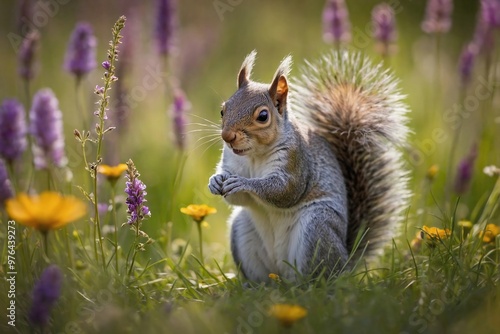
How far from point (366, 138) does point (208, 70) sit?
4.27 metres

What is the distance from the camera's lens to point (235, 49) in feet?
26.5

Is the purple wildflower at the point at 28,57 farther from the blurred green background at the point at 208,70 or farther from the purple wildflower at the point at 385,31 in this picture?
the purple wildflower at the point at 385,31

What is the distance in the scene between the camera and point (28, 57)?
3.43 m

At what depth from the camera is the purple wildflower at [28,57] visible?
3410 mm

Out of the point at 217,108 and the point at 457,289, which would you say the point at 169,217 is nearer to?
the point at 457,289

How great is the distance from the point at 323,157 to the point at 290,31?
532cm

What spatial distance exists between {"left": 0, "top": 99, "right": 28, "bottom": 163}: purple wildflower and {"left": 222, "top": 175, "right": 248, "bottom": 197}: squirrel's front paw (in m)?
0.90

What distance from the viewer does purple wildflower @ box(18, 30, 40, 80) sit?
341cm

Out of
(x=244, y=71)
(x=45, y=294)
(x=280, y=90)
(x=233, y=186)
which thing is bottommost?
(x=45, y=294)

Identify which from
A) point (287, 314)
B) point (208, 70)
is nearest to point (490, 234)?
Answer: point (287, 314)

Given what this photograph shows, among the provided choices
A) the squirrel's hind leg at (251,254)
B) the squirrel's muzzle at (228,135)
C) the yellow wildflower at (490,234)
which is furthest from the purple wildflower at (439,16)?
the squirrel's muzzle at (228,135)

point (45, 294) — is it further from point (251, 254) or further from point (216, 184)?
point (251, 254)

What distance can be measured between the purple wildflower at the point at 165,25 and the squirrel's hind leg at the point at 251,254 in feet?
4.49

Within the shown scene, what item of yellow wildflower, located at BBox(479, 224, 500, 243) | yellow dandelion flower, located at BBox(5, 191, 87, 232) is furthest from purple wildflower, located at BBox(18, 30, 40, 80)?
yellow wildflower, located at BBox(479, 224, 500, 243)
